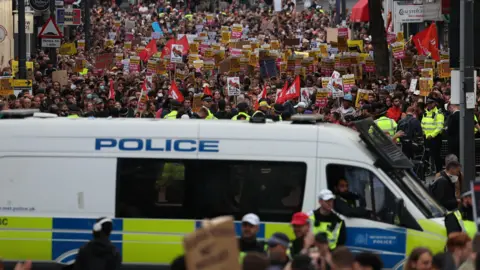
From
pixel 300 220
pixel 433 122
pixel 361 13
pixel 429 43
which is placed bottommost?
pixel 300 220

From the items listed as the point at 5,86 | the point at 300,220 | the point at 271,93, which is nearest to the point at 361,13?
the point at 271,93

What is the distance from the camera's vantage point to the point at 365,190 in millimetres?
13094

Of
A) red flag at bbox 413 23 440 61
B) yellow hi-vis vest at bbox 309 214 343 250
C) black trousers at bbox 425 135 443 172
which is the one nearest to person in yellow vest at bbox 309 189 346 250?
yellow hi-vis vest at bbox 309 214 343 250

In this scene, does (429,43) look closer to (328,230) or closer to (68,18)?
(68,18)

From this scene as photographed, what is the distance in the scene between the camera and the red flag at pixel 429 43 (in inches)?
1373

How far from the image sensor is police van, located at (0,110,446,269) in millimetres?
12992

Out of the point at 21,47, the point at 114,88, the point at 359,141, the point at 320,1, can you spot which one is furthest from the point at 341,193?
the point at 320,1

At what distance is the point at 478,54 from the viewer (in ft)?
66.0

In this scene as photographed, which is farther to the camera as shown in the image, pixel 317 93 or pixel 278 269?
pixel 317 93

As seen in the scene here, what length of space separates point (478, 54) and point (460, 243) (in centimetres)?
935

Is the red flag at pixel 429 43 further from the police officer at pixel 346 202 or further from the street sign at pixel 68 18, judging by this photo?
the police officer at pixel 346 202

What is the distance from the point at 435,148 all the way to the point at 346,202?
12.0m

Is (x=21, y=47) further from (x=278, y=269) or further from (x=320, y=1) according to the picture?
(x=320, y=1)

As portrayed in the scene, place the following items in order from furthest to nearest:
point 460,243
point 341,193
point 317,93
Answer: point 317,93 < point 341,193 < point 460,243
